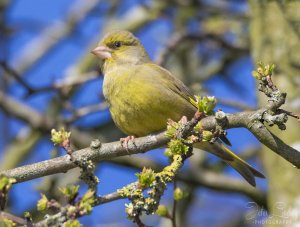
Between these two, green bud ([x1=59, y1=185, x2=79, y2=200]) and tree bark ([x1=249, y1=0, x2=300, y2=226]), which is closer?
green bud ([x1=59, y1=185, x2=79, y2=200])

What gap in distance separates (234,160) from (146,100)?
0.89 meters

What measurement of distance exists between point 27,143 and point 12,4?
7.39 ft

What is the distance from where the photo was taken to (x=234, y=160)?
5.10 m

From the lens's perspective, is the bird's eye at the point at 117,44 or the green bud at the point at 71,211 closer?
the green bud at the point at 71,211

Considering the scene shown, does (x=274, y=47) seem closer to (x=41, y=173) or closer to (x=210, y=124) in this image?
(x=210, y=124)

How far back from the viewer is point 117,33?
19.7 feet

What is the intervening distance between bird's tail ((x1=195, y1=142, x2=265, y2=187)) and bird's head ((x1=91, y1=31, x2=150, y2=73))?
3.42 ft

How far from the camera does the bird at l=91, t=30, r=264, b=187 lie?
4793mm

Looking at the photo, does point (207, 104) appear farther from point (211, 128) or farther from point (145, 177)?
point (145, 177)

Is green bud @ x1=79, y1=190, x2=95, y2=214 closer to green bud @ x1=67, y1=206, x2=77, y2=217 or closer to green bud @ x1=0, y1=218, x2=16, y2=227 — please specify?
green bud @ x1=67, y1=206, x2=77, y2=217

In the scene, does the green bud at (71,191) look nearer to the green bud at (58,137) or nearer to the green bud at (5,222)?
the green bud at (5,222)

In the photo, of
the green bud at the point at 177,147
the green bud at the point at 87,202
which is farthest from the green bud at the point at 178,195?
the green bud at the point at 87,202

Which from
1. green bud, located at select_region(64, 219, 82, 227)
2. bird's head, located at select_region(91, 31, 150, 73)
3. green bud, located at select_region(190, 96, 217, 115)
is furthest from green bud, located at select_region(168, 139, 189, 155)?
bird's head, located at select_region(91, 31, 150, 73)

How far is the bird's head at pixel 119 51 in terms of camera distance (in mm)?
5664
